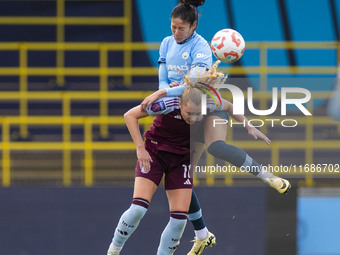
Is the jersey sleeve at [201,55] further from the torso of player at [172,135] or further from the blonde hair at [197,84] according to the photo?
the torso of player at [172,135]

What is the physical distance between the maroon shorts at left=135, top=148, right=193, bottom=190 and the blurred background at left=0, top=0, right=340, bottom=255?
113cm

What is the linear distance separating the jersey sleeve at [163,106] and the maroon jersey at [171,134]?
4 cm

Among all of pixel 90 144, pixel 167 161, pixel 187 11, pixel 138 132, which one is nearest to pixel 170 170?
pixel 167 161

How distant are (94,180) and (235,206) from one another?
2.08 meters

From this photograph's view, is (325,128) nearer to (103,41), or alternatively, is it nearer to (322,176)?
(322,176)

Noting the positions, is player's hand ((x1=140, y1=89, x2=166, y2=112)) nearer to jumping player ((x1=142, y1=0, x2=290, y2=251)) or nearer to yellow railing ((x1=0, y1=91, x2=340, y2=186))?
jumping player ((x1=142, y1=0, x2=290, y2=251))

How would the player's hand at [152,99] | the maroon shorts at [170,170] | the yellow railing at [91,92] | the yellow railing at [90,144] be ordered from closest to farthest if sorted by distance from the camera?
1. the player's hand at [152,99]
2. the maroon shorts at [170,170]
3. the yellow railing at [90,144]
4. the yellow railing at [91,92]

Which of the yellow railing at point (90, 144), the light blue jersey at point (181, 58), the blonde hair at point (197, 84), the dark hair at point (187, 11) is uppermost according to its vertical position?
the dark hair at point (187, 11)

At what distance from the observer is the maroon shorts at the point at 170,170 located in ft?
23.8

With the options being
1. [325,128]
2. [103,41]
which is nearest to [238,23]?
[103,41]

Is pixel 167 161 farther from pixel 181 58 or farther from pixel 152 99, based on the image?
pixel 181 58

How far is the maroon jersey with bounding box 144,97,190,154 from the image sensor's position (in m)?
Answer: 7.27

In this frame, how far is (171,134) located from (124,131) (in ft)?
14.8

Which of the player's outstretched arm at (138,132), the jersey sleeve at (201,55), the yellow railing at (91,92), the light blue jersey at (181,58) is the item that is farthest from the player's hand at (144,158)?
the yellow railing at (91,92)
